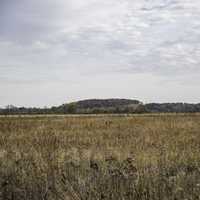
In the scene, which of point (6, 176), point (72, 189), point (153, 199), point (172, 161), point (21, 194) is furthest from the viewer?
point (172, 161)

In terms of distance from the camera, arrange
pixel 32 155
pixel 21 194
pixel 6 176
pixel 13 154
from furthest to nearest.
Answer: pixel 13 154 < pixel 32 155 < pixel 6 176 < pixel 21 194

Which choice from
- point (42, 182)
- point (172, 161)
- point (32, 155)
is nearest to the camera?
point (42, 182)

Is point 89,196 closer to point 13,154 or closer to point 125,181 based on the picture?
point 125,181

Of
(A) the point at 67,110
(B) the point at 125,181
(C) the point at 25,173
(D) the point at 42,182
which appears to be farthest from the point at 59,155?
(A) the point at 67,110

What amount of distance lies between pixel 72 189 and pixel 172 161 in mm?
3023

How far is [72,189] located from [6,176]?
182 centimetres

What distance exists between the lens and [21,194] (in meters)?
5.59

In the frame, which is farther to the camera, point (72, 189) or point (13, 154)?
point (13, 154)

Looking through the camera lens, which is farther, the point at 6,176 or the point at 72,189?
the point at 6,176

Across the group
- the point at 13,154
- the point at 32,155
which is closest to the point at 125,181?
the point at 32,155

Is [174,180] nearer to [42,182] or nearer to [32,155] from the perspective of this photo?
[42,182]

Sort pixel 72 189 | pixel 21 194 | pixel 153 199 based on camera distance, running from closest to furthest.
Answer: pixel 153 199
pixel 72 189
pixel 21 194

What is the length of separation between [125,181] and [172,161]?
2253 millimetres

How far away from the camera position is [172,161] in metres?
7.68
